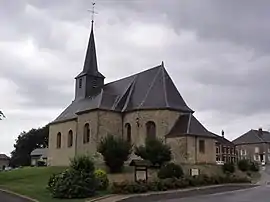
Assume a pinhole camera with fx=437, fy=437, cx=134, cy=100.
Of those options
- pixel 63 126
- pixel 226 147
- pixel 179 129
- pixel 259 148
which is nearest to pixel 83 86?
pixel 63 126

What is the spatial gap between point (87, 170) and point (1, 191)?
725 centimetres

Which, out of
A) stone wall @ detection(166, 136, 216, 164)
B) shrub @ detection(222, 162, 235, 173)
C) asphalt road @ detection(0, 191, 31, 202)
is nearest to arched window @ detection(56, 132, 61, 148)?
stone wall @ detection(166, 136, 216, 164)

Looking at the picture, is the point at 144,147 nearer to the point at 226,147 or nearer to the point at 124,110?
the point at 124,110

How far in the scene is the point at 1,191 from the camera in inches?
1221

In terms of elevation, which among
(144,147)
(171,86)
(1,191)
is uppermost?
(171,86)

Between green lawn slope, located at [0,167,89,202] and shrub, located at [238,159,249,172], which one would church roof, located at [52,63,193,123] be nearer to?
shrub, located at [238,159,249,172]

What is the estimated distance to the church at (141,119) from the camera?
43656 mm

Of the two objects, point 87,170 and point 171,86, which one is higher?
point 171,86

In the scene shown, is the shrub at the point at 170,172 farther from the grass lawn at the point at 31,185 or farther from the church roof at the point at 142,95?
the church roof at the point at 142,95

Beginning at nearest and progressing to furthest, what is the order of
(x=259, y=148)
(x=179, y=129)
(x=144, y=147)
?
(x=144, y=147), (x=179, y=129), (x=259, y=148)

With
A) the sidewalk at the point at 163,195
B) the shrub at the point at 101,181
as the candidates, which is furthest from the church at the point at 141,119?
the shrub at the point at 101,181

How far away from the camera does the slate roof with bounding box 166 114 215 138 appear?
142ft

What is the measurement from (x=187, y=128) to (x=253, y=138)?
206ft

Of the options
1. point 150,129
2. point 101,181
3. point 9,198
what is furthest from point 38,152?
point 9,198
